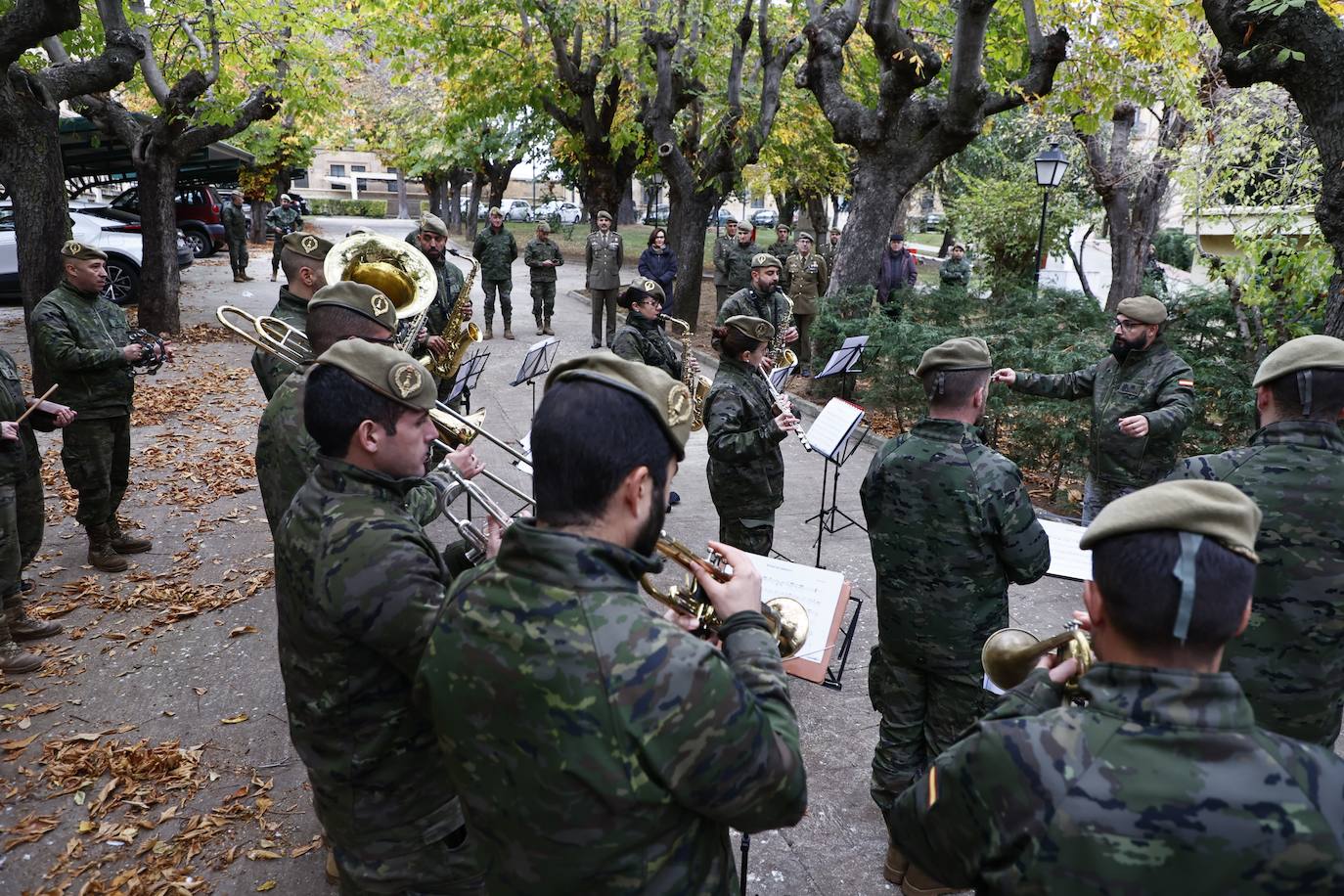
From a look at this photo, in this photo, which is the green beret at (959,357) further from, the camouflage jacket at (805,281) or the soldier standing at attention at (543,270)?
the soldier standing at attention at (543,270)

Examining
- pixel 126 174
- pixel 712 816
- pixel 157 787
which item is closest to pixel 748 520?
pixel 157 787

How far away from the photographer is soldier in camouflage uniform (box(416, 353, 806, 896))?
1490 mm

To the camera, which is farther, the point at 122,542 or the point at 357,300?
the point at 122,542

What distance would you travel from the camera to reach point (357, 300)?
368 centimetres

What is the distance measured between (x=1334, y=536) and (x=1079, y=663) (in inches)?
66.5

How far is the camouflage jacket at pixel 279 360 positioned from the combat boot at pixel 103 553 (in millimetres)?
2078

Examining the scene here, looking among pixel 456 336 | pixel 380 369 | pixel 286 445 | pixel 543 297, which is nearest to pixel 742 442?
pixel 286 445

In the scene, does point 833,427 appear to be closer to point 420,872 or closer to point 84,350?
point 420,872

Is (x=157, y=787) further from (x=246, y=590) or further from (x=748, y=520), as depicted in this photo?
(x=748, y=520)

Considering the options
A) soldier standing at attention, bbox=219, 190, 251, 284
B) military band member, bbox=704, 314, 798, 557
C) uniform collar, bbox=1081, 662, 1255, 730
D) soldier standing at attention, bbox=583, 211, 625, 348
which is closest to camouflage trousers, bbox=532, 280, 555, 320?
soldier standing at attention, bbox=583, 211, 625, 348

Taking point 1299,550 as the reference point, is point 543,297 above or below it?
above

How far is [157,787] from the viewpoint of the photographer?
153 inches

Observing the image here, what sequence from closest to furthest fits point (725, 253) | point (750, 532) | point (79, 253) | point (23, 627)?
point (23, 627) → point (750, 532) → point (79, 253) → point (725, 253)

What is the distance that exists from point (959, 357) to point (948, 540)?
0.69 meters
